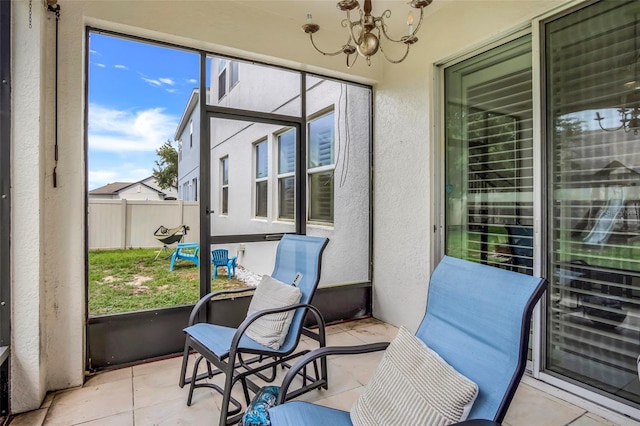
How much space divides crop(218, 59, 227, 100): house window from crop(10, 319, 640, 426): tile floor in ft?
7.62

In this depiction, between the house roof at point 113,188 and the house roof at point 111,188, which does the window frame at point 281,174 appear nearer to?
the house roof at point 113,188

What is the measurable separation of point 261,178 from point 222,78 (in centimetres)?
102

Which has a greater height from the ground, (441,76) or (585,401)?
(441,76)

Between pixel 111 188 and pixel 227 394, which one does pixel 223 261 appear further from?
pixel 227 394

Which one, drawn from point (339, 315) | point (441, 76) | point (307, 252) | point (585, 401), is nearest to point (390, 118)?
point (441, 76)

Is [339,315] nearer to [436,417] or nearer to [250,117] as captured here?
[250,117]

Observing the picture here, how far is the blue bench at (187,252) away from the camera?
9.82 feet

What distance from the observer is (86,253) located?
2.60 meters

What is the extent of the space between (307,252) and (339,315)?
1.54 meters

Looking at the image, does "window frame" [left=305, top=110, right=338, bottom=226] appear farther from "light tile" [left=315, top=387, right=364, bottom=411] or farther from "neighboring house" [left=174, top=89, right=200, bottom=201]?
"light tile" [left=315, top=387, right=364, bottom=411]

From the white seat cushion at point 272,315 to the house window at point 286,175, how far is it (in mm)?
1161

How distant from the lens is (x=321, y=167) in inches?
151

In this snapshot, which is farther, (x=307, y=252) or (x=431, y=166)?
(x=431, y=166)

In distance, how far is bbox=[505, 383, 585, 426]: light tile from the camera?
2.03 meters
